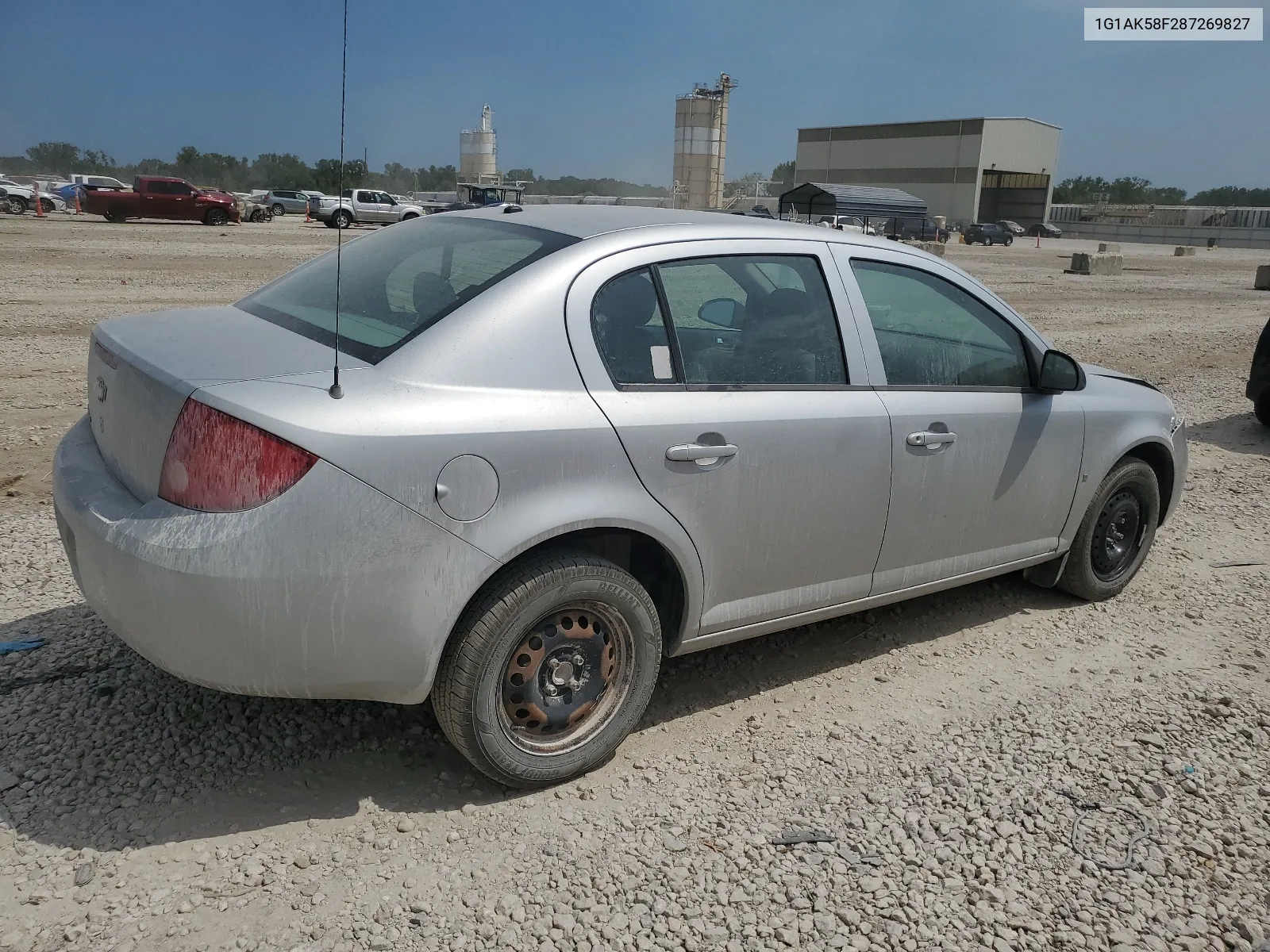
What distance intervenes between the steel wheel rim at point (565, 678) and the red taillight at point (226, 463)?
0.84m

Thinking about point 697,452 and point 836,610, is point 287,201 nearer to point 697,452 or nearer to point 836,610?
point 836,610

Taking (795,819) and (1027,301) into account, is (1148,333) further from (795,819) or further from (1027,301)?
(795,819)

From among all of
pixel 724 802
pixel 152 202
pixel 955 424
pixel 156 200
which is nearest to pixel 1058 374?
pixel 955 424

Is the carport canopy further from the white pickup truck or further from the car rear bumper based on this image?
the car rear bumper

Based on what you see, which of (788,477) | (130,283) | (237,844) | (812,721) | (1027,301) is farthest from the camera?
(1027,301)

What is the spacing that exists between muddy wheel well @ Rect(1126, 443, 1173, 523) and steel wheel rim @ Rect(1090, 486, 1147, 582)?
202 millimetres

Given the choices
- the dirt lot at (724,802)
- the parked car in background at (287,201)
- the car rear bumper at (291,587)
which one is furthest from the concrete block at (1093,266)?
the parked car in background at (287,201)

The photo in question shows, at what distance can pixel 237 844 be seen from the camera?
2.84 metres

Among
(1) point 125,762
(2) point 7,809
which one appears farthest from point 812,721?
(2) point 7,809

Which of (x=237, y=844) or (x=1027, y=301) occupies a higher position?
(x=1027, y=301)

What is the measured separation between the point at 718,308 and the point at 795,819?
5.63 ft

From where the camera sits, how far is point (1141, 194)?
114500 mm

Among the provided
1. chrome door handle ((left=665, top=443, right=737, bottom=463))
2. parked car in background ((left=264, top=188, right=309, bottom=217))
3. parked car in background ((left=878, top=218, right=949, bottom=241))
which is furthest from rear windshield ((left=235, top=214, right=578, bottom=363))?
parked car in background ((left=264, top=188, right=309, bottom=217))

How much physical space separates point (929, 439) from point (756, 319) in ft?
2.63
